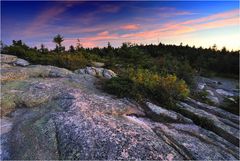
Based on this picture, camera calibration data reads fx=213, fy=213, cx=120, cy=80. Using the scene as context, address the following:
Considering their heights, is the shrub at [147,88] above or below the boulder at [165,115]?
above

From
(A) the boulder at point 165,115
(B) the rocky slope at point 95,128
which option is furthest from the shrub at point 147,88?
(A) the boulder at point 165,115

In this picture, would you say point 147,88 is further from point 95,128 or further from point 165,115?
point 95,128

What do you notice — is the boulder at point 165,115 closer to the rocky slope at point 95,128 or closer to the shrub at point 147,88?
the rocky slope at point 95,128

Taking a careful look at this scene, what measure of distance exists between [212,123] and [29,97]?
241 inches

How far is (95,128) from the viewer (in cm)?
495

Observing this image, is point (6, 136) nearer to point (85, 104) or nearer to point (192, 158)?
point (85, 104)

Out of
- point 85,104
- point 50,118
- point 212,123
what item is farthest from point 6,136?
point 212,123

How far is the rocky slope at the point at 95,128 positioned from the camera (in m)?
4.38

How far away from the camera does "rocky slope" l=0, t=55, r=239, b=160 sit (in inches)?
172

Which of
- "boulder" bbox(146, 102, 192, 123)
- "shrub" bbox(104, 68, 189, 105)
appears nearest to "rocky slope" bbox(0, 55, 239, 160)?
"boulder" bbox(146, 102, 192, 123)

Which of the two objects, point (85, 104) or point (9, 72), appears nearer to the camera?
point (85, 104)

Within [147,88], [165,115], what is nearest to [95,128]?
[165,115]

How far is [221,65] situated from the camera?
110 feet

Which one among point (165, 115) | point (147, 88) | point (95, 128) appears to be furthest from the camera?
point (147, 88)
